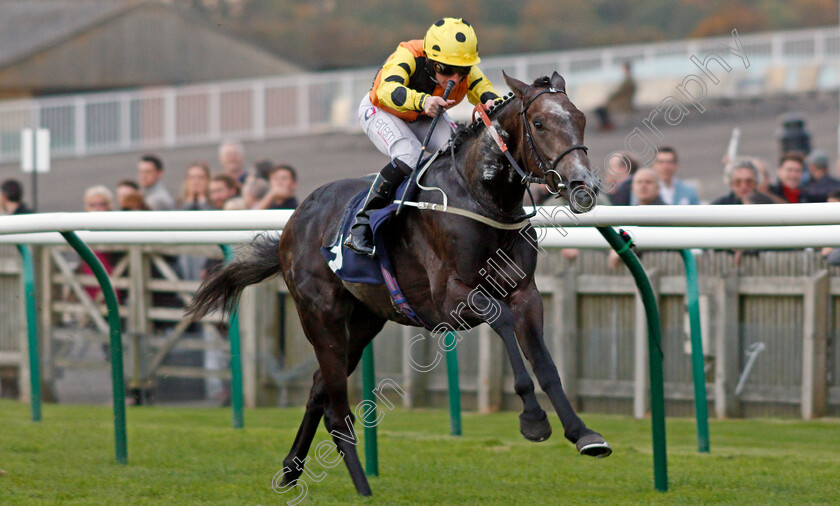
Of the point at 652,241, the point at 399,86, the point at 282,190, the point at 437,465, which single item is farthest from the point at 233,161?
the point at 652,241

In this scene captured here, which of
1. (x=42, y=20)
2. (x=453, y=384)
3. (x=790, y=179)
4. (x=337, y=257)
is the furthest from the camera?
(x=42, y=20)

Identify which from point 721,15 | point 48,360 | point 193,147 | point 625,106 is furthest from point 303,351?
point 721,15

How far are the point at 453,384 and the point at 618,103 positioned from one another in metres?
15.5

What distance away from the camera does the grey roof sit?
32.4 m

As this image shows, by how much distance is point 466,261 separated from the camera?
13.8 ft

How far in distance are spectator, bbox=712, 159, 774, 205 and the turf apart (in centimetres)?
149

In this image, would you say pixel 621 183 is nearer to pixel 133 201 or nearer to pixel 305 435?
pixel 133 201

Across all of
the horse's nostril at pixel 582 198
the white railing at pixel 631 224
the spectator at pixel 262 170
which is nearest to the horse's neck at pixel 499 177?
the white railing at pixel 631 224

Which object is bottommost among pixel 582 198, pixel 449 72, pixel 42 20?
pixel 582 198

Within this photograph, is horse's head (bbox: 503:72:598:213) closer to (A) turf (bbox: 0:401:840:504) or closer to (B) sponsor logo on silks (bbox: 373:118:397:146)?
(B) sponsor logo on silks (bbox: 373:118:397:146)

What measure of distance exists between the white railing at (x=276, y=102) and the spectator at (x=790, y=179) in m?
13.6

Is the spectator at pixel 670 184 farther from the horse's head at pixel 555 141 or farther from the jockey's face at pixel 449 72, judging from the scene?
the horse's head at pixel 555 141

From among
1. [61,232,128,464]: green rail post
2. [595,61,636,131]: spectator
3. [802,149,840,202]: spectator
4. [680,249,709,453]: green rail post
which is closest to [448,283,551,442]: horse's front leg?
[680,249,709,453]: green rail post

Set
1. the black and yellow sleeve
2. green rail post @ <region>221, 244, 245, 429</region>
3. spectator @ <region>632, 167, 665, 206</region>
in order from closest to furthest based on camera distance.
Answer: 1. the black and yellow sleeve
2. green rail post @ <region>221, 244, 245, 429</region>
3. spectator @ <region>632, 167, 665, 206</region>
